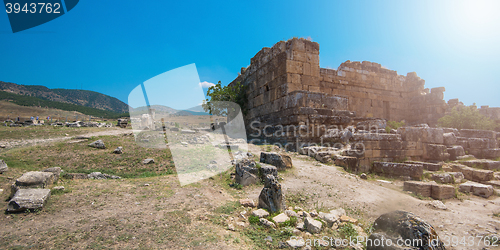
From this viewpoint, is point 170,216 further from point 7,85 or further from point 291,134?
point 7,85

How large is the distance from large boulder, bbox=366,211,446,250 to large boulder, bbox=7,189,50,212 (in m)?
4.79

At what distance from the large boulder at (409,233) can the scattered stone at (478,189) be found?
4714mm

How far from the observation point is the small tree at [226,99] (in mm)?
14703

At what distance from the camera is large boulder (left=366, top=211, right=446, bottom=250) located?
2.57 m

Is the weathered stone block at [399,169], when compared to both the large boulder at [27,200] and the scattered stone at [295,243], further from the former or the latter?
the large boulder at [27,200]

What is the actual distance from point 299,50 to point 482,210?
336 inches

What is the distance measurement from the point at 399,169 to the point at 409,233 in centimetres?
508

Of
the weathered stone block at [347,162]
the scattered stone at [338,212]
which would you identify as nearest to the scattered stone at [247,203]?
the scattered stone at [338,212]

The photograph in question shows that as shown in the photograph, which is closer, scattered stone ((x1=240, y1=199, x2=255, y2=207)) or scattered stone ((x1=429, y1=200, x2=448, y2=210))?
scattered stone ((x1=240, y1=199, x2=255, y2=207))

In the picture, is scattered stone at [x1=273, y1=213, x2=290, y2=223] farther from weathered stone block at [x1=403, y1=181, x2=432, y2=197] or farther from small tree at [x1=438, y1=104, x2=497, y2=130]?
small tree at [x1=438, y1=104, x2=497, y2=130]

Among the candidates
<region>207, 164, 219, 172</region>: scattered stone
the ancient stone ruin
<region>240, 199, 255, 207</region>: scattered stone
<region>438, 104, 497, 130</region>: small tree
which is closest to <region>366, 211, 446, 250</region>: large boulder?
<region>240, 199, 255, 207</region>: scattered stone

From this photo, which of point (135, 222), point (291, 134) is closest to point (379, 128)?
point (291, 134)

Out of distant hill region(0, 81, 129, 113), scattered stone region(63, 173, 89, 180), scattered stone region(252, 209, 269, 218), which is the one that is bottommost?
scattered stone region(252, 209, 269, 218)

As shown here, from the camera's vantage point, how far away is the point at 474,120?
12.0m
